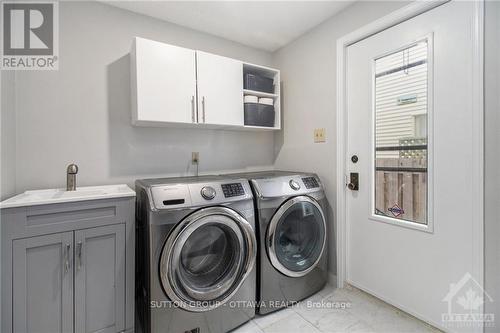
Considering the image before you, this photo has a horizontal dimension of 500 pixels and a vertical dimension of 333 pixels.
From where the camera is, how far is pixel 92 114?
1.85 metres

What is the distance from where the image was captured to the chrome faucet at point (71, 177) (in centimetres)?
162

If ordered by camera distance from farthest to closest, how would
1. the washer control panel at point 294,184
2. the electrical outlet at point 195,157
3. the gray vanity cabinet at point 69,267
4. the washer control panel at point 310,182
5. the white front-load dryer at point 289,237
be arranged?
the electrical outlet at point 195,157, the washer control panel at point 310,182, the washer control panel at point 294,184, the white front-load dryer at point 289,237, the gray vanity cabinet at point 69,267

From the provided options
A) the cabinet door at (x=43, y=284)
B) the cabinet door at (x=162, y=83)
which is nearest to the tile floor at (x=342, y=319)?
the cabinet door at (x=43, y=284)

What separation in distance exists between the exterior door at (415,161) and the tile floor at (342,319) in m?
0.09

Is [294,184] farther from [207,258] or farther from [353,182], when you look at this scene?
[207,258]

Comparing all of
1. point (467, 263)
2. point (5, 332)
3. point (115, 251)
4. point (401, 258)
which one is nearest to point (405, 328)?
point (401, 258)

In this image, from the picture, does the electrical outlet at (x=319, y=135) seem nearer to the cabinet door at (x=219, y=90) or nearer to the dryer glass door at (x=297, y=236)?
the dryer glass door at (x=297, y=236)

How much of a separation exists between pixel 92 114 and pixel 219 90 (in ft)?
3.39

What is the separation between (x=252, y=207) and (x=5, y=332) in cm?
143

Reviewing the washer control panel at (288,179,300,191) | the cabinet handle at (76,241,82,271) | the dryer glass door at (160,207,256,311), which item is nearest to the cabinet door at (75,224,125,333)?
the cabinet handle at (76,241,82,271)

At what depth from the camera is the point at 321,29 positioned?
2.18 meters

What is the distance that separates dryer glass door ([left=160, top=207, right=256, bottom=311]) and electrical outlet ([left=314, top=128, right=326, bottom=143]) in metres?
1.12

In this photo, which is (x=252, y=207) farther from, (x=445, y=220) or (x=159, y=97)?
(x=445, y=220)

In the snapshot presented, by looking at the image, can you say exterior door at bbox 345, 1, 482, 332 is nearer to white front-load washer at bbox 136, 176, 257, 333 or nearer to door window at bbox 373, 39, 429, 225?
door window at bbox 373, 39, 429, 225
